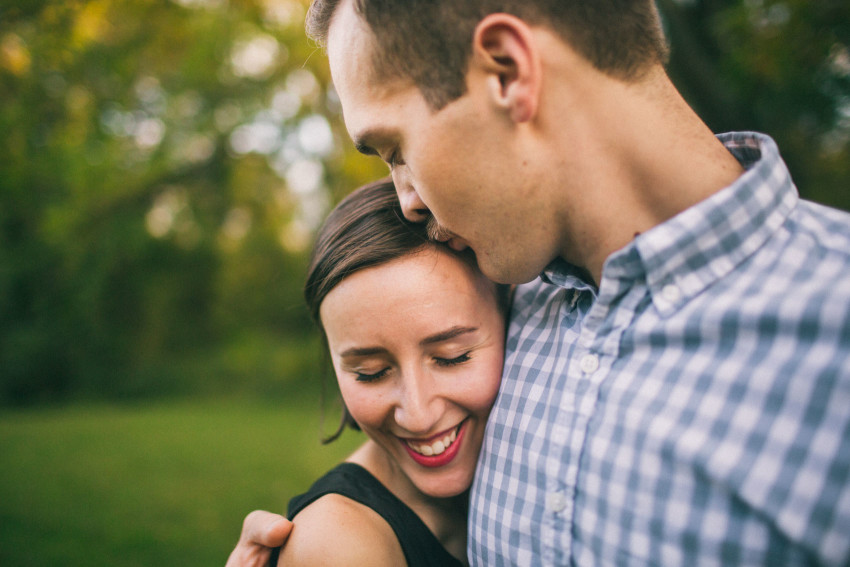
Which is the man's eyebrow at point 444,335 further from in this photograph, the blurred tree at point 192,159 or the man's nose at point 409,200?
the blurred tree at point 192,159

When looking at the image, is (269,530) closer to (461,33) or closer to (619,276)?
(619,276)

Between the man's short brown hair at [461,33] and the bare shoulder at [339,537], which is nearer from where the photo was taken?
the man's short brown hair at [461,33]

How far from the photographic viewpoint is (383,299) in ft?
5.37

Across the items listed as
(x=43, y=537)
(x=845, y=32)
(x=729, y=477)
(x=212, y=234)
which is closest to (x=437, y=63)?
(x=729, y=477)

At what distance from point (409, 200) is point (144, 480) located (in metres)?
6.99

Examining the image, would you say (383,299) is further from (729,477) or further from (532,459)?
(729,477)

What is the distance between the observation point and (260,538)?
168 cm

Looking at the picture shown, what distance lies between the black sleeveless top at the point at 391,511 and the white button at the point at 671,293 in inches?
40.5

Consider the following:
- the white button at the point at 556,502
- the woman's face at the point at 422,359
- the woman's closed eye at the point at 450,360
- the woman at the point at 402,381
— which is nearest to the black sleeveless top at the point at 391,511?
the woman at the point at 402,381

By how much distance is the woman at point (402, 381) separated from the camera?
1605mm

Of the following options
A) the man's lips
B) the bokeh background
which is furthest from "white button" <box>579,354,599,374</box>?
the bokeh background

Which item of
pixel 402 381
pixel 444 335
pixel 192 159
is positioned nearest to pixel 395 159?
pixel 444 335

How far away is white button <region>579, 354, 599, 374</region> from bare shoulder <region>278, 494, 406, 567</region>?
772mm

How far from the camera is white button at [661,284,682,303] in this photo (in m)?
1.27
